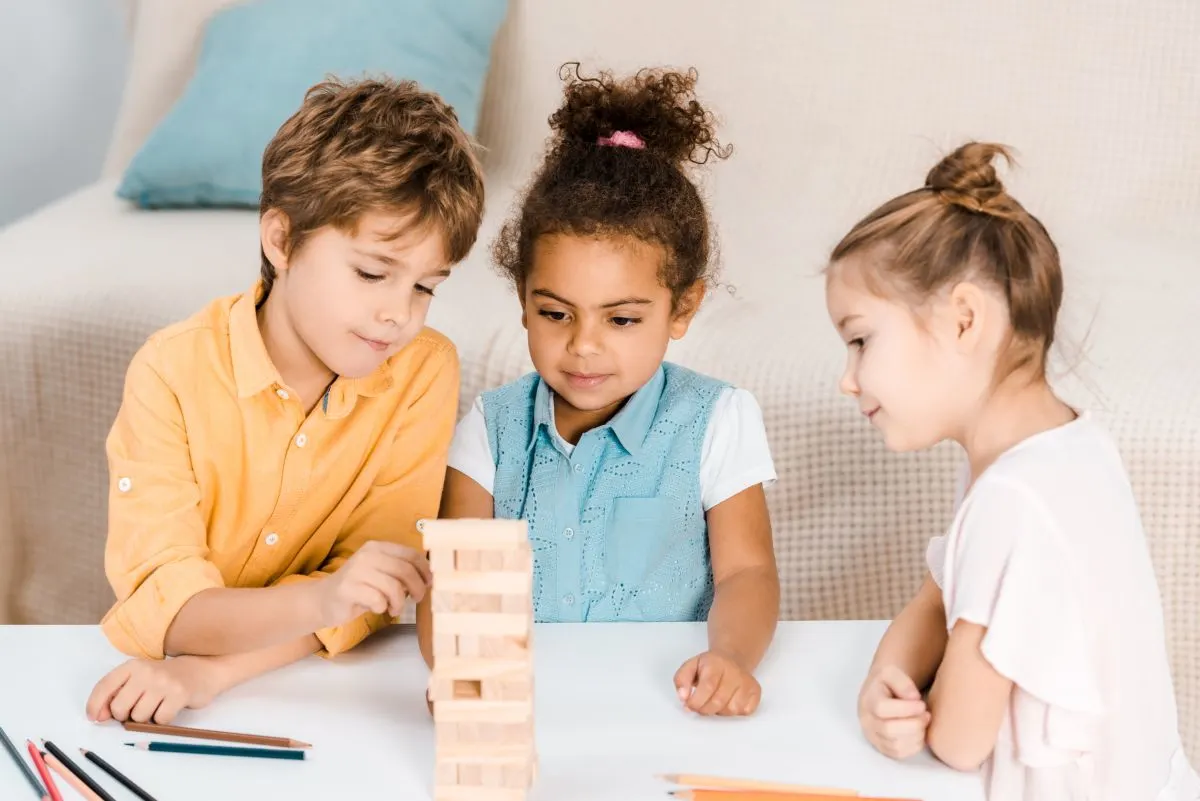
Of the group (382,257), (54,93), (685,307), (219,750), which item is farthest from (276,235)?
(54,93)

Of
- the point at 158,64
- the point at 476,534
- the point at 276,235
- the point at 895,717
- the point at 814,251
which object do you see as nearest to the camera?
the point at 476,534

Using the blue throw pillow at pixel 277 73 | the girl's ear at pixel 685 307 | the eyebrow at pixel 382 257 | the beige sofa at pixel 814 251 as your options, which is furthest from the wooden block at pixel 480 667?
the blue throw pillow at pixel 277 73

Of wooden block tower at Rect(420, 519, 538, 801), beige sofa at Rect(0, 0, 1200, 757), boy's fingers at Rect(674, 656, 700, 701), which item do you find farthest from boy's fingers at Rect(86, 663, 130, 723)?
beige sofa at Rect(0, 0, 1200, 757)

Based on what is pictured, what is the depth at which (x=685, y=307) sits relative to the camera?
1.27 metres

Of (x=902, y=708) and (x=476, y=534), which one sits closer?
(x=476, y=534)

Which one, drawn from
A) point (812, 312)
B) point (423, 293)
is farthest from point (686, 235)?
point (812, 312)

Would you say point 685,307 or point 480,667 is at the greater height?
point 685,307

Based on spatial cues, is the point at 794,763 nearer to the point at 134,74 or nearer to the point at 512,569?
the point at 512,569

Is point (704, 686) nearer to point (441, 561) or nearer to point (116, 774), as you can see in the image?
point (441, 561)

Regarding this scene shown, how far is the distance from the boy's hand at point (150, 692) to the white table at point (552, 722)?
1 cm

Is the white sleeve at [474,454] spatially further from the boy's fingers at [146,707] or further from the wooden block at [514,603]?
the wooden block at [514,603]

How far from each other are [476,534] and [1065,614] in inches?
14.3

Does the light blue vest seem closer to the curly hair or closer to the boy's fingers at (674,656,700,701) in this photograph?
the curly hair

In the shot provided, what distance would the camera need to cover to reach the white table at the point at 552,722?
0.80 meters
